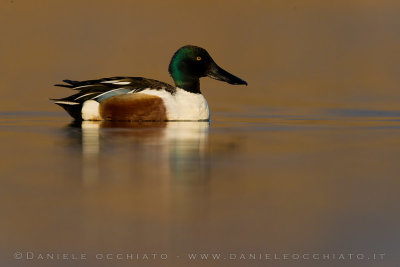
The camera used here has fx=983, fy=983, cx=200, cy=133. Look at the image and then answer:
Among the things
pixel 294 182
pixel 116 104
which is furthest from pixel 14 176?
pixel 116 104

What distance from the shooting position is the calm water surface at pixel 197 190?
5.15 metres

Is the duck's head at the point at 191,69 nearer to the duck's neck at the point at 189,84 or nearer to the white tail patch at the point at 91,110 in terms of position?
the duck's neck at the point at 189,84

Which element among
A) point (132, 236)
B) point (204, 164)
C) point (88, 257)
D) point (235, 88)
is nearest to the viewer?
point (88, 257)

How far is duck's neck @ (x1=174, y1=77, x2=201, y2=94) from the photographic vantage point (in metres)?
11.8

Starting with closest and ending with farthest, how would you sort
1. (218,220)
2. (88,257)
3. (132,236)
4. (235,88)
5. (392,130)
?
(88,257)
(132,236)
(218,220)
(392,130)
(235,88)

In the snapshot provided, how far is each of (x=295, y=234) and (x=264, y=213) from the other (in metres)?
0.53

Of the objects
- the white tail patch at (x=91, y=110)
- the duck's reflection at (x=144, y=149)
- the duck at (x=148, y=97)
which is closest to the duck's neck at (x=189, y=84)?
the duck at (x=148, y=97)

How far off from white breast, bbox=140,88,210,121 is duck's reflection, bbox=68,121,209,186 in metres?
0.20

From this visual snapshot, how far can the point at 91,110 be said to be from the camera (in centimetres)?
1162

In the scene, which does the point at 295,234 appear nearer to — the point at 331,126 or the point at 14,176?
the point at 14,176

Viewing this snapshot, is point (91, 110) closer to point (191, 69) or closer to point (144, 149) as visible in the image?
point (191, 69)

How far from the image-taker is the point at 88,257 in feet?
15.7

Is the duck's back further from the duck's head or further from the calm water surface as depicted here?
the calm water surface

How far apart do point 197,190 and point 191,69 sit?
223 inches
